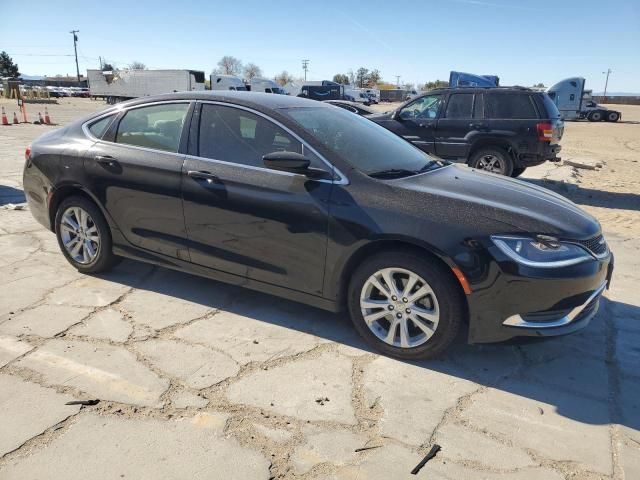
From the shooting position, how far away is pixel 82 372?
3100 millimetres

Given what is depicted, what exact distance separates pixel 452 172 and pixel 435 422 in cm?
200

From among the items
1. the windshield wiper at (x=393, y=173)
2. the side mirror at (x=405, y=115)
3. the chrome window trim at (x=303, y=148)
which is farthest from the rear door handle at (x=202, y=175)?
the side mirror at (x=405, y=115)

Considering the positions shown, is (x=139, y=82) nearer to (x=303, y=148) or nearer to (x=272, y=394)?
(x=303, y=148)

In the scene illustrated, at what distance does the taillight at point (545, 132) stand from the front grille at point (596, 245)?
6.48m

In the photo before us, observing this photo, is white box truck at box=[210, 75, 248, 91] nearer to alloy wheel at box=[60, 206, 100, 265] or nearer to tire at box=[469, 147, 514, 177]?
tire at box=[469, 147, 514, 177]

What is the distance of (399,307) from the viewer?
3.23 m

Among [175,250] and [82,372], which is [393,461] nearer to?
[82,372]

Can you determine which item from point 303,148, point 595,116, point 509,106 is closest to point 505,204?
point 303,148

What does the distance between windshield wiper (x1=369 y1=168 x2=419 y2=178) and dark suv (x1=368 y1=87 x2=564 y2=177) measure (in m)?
6.45

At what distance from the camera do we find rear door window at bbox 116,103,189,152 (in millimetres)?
4004

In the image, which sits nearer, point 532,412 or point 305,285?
point 532,412

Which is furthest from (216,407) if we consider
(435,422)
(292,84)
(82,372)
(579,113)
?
(292,84)

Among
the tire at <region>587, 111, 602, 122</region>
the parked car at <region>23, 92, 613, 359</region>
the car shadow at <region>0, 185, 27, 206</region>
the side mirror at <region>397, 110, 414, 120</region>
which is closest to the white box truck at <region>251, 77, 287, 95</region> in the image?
the tire at <region>587, 111, 602, 122</region>

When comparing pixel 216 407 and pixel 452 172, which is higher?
pixel 452 172
